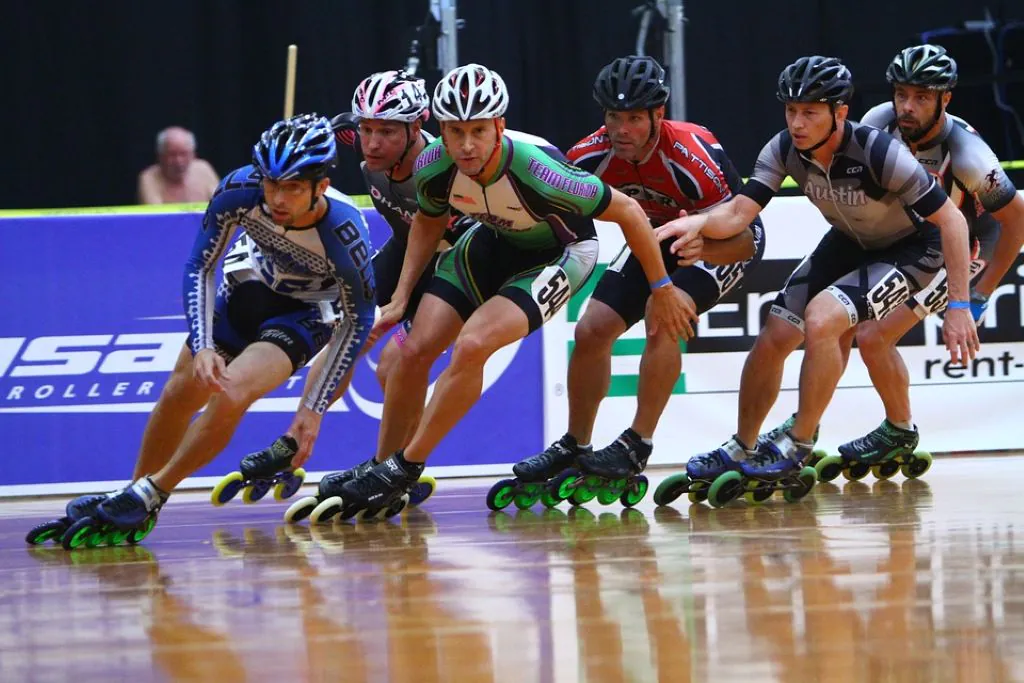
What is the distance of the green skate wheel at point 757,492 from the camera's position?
6551mm

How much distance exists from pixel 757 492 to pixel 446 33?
3758 mm

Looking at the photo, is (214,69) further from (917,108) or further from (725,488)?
(725,488)

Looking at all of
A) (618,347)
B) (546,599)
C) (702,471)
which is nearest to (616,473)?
(702,471)

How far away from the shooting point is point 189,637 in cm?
379

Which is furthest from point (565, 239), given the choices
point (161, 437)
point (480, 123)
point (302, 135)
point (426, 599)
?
point (426, 599)

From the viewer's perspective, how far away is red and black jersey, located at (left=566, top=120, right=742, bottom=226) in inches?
257

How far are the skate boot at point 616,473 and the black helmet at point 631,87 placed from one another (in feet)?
4.70

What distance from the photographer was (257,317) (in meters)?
6.31

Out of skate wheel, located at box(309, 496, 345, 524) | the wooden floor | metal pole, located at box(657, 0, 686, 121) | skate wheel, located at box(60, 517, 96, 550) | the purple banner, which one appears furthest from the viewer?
metal pole, located at box(657, 0, 686, 121)

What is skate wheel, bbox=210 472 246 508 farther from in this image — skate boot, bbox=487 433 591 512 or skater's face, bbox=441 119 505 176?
skater's face, bbox=441 119 505 176

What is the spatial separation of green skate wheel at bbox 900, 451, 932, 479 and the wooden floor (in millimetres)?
1322

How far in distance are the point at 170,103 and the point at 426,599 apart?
21.6ft

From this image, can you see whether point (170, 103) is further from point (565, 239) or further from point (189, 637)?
point (189, 637)

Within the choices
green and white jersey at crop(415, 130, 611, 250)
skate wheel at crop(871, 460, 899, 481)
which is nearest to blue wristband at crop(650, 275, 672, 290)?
green and white jersey at crop(415, 130, 611, 250)
